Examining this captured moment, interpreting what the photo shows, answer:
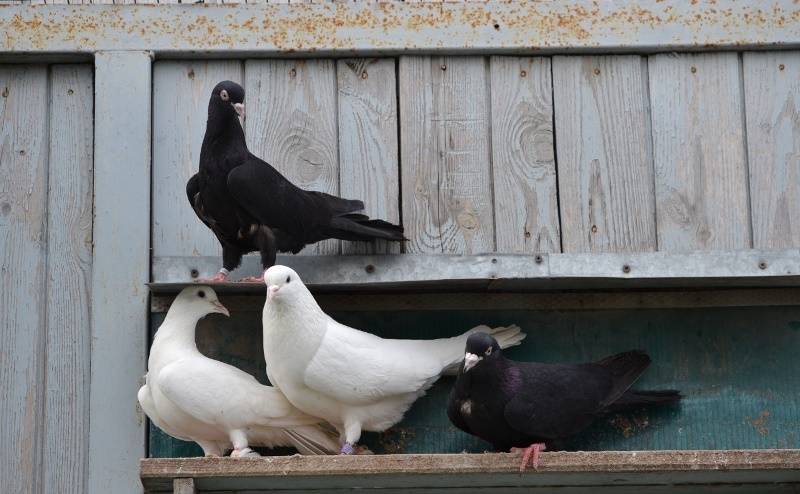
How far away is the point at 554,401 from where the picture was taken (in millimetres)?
4922

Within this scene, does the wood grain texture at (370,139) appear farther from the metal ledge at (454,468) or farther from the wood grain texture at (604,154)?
the metal ledge at (454,468)

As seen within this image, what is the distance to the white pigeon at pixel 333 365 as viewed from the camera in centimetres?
489

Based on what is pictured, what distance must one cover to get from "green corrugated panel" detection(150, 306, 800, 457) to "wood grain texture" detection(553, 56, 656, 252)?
309 mm

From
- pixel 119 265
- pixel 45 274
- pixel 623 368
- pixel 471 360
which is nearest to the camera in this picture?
pixel 471 360

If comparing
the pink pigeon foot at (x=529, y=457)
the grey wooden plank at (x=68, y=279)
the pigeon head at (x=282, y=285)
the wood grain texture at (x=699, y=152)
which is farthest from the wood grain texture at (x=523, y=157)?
the grey wooden plank at (x=68, y=279)

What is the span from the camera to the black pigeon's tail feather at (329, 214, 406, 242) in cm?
517

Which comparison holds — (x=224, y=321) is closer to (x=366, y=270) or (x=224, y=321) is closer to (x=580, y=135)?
(x=366, y=270)

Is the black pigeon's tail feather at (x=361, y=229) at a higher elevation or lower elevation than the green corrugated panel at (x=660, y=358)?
higher

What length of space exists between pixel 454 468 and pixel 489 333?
0.83 meters

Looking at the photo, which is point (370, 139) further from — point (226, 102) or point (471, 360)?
point (471, 360)

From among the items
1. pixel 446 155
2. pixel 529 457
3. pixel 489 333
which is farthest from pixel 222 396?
pixel 446 155

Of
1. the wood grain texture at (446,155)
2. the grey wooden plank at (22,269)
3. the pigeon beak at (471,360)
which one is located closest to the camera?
the pigeon beak at (471,360)

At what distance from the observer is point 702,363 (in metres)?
5.35

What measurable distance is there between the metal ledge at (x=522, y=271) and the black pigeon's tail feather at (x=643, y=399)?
15.9 inches
